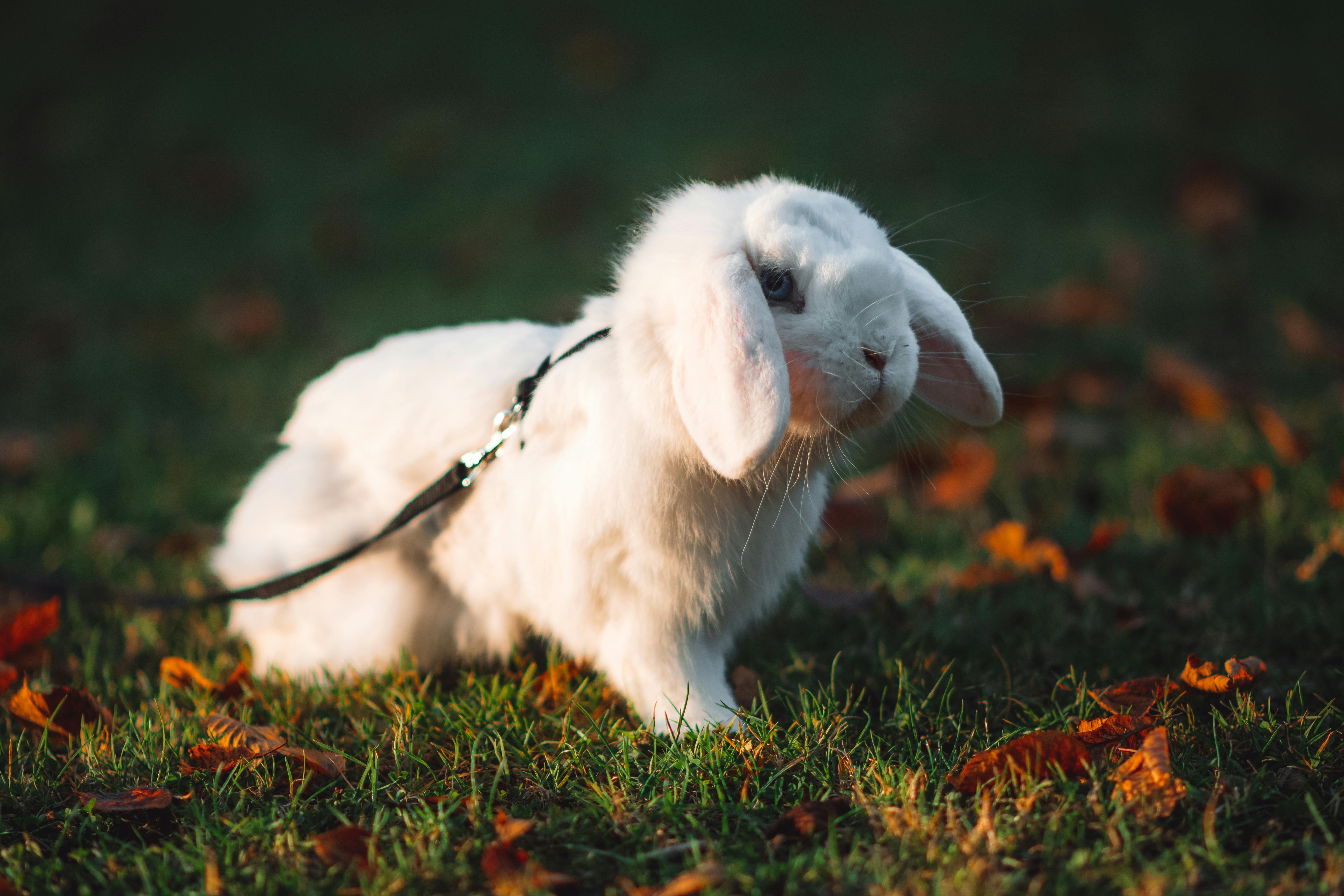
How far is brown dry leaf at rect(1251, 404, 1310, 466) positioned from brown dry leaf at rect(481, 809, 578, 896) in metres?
2.74

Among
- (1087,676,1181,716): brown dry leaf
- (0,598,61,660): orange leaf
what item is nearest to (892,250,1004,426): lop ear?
(1087,676,1181,716): brown dry leaf

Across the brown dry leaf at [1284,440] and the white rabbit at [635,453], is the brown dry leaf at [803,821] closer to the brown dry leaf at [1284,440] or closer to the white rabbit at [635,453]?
the white rabbit at [635,453]

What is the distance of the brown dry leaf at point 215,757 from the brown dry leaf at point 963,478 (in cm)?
213

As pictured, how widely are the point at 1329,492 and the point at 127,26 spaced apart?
28.4ft

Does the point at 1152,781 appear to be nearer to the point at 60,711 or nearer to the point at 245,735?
the point at 245,735

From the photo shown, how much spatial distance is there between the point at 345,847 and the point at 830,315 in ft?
4.00

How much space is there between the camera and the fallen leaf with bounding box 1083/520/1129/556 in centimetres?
266

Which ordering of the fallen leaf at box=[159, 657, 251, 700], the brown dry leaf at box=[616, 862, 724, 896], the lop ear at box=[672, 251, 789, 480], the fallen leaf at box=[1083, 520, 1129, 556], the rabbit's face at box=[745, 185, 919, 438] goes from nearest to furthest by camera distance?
the brown dry leaf at box=[616, 862, 724, 896] < the lop ear at box=[672, 251, 789, 480] < the rabbit's face at box=[745, 185, 919, 438] < the fallen leaf at box=[159, 657, 251, 700] < the fallen leaf at box=[1083, 520, 1129, 556]

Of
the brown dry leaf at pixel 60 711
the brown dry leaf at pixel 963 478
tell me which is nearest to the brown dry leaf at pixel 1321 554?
the brown dry leaf at pixel 963 478

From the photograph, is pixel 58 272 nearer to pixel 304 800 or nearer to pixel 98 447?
pixel 98 447

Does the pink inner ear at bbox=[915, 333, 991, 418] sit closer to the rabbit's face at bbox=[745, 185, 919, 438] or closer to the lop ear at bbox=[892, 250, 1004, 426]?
the lop ear at bbox=[892, 250, 1004, 426]

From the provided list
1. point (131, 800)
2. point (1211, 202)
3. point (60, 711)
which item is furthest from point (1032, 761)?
point (1211, 202)

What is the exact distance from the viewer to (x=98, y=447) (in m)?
3.62

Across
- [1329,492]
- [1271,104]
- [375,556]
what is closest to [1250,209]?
[1271,104]
